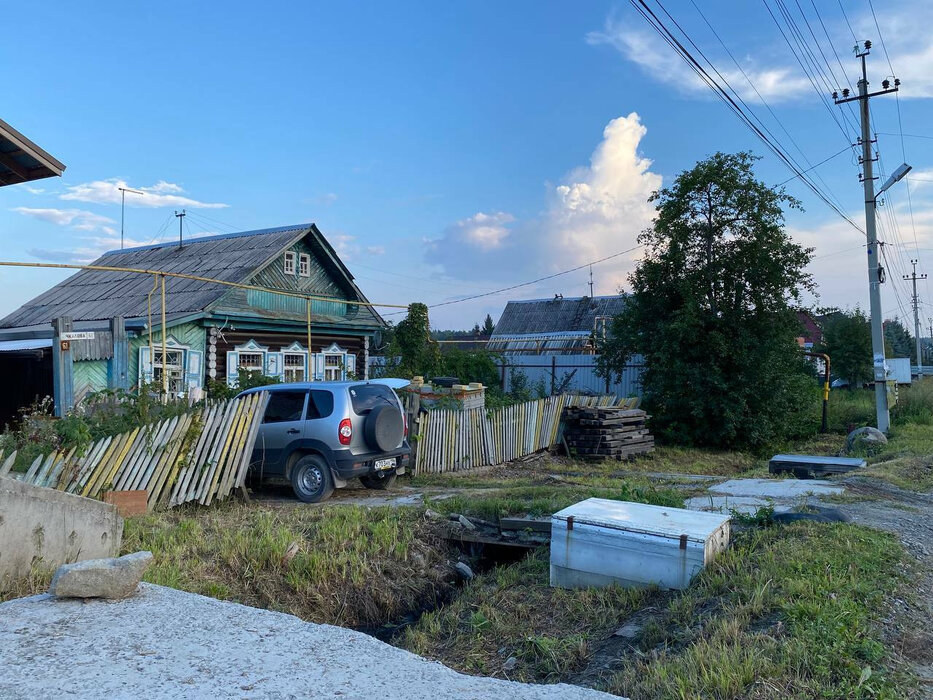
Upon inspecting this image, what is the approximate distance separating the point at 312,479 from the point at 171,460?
6.65 ft

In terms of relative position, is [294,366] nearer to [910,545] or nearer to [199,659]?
[910,545]

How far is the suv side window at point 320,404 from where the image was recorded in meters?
9.70

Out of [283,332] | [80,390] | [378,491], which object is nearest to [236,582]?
[378,491]

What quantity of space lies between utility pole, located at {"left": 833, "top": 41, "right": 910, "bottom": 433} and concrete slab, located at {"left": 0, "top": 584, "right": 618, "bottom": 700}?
57.9 feet

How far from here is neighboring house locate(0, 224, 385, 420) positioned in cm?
1541

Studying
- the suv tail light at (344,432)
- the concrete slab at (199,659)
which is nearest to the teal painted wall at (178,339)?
the suv tail light at (344,432)

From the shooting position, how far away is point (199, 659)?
3.80m

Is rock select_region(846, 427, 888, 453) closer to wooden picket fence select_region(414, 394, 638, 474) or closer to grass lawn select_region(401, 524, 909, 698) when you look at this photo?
wooden picket fence select_region(414, 394, 638, 474)

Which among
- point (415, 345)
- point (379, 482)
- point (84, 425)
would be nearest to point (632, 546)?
point (84, 425)

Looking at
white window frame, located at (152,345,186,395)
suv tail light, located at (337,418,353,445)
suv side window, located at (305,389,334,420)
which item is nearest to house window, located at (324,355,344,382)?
white window frame, located at (152,345,186,395)

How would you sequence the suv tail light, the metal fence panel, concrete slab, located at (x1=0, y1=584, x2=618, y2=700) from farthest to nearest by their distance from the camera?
the metal fence panel → the suv tail light → concrete slab, located at (x1=0, y1=584, x2=618, y2=700)

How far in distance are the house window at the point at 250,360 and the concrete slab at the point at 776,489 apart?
45.1ft

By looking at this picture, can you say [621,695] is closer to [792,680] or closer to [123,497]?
[792,680]

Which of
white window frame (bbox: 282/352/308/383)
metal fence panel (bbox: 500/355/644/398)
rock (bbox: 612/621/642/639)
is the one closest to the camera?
rock (bbox: 612/621/642/639)
